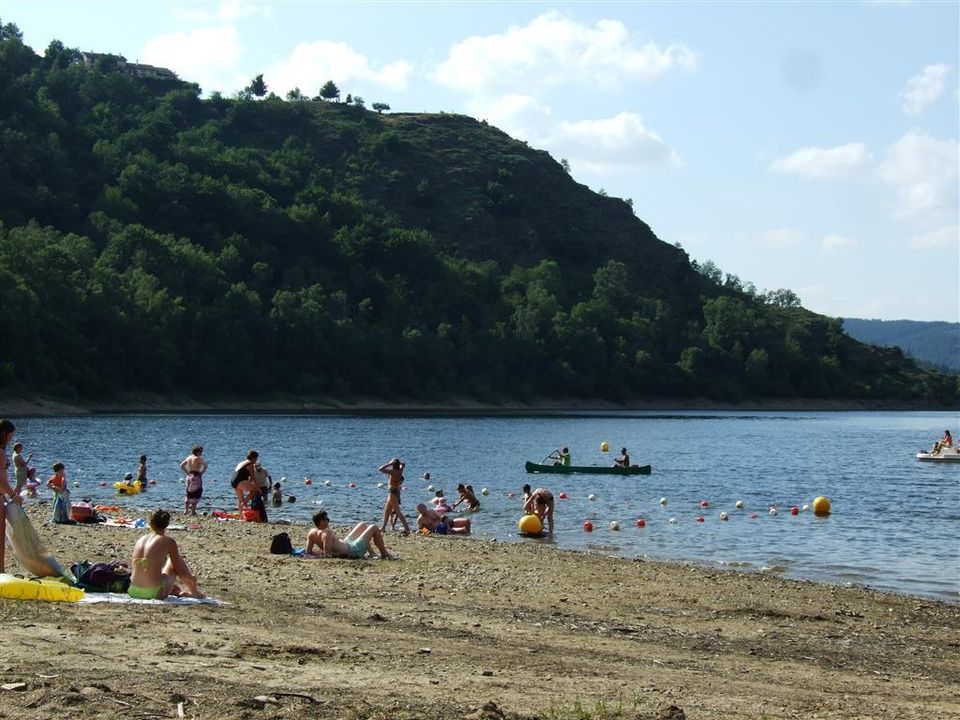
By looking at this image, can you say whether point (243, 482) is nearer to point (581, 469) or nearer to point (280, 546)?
point (280, 546)

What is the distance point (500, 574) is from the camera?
20.7 meters

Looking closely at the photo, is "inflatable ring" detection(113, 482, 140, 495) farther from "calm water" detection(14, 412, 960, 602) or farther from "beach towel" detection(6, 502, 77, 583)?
"beach towel" detection(6, 502, 77, 583)

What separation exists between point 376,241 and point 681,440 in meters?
69.3

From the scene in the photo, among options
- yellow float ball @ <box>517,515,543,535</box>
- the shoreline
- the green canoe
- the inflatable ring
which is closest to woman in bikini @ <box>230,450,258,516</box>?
yellow float ball @ <box>517,515,543,535</box>

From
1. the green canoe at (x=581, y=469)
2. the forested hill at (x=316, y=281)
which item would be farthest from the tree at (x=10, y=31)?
the green canoe at (x=581, y=469)

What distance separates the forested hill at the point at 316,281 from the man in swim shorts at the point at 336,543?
72.4 metres

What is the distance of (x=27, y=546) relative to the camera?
14.9m

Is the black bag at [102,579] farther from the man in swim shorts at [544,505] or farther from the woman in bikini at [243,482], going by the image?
the man in swim shorts at [544,505]

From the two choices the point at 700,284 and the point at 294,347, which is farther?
the point at 700,284

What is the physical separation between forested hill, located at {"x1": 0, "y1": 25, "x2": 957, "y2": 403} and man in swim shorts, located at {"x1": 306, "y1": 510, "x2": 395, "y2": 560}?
72.4 m

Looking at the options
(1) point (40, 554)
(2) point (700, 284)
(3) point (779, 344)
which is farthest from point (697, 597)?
(2) point (700, 284)

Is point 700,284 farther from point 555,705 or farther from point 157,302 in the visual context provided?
point 555,705

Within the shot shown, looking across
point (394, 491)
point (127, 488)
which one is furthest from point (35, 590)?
point (127, 488)

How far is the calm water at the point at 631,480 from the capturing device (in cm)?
2952
